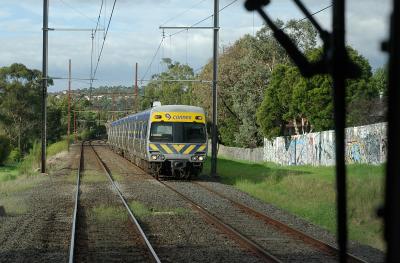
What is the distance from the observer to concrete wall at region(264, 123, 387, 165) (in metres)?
29.5

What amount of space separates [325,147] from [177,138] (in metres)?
11.9

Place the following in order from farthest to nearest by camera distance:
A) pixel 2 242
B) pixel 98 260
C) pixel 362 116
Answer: pixel 362 116
pixel 2 242
pixel 98 260

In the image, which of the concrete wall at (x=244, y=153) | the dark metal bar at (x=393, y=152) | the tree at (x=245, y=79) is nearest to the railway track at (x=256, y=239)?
the dark metal bar at (x=393, y=152)

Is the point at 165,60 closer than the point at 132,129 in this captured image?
No

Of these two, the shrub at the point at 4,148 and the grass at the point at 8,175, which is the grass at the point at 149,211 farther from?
the shrub at the point at 4,148

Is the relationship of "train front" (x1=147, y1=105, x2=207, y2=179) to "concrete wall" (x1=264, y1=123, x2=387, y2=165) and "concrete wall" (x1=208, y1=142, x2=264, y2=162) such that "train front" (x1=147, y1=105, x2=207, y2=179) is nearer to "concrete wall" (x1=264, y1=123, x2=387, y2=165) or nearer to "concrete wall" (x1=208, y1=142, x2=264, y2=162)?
"concrete wall" (x1=264, y1=123, x2=387, y2=165)

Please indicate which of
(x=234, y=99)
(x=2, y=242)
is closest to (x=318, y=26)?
(x=2, y=242)

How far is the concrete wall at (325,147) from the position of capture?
29547 millimetres

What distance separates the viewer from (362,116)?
3269 centimetres

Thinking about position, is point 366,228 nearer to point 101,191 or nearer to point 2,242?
point 2,242

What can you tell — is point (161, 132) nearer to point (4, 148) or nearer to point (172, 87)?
point (4, 148)

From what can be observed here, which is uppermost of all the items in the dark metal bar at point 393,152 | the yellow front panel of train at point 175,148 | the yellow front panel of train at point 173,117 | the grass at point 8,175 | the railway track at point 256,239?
the yellow front panel of train at point 173,117

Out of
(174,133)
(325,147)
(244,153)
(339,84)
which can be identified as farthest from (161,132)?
(244,153)

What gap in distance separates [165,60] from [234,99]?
62.6m
